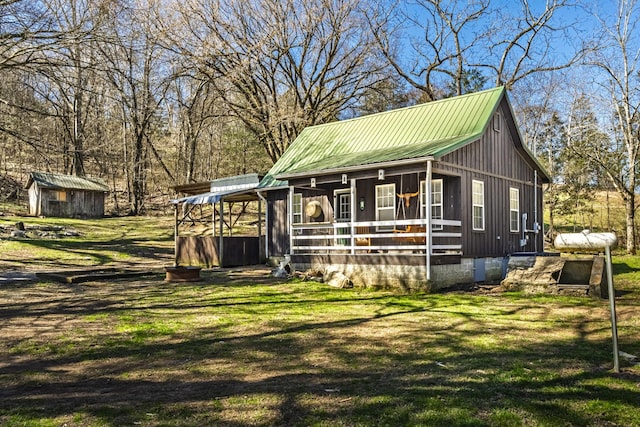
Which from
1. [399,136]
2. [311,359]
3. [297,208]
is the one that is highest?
[399,136]

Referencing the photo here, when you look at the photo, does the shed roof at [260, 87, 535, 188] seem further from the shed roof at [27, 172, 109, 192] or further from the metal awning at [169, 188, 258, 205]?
the shed roof at [27, 172, 109, 192]

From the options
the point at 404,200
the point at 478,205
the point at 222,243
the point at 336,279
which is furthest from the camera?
the point at 222,243

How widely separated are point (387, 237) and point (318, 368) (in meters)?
10.1

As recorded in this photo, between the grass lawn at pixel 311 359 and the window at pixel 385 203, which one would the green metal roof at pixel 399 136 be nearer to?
the window at pixel 385 203

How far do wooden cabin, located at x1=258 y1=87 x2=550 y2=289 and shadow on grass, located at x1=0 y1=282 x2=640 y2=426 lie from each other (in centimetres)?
371

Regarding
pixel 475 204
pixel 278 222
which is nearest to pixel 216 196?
pixel 278 222

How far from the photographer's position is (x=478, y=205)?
55.3ft

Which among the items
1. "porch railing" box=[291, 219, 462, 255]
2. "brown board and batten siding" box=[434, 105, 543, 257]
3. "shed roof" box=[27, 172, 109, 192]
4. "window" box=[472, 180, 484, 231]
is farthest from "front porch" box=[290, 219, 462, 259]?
"shed roof" box=[27, 172, 109, 192]

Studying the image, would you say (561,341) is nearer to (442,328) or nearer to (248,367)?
(442,328)

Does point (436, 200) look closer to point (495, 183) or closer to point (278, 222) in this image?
point (495, 183)

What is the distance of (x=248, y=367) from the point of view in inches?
267

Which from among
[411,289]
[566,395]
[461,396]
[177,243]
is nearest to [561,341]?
[566,395]

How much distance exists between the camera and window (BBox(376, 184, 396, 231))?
17375 millimetres

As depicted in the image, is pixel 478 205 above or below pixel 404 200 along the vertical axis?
below
